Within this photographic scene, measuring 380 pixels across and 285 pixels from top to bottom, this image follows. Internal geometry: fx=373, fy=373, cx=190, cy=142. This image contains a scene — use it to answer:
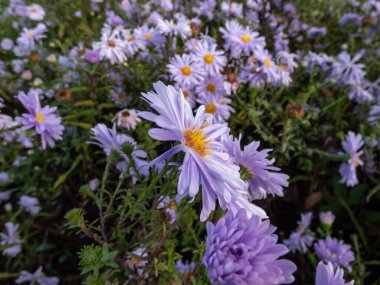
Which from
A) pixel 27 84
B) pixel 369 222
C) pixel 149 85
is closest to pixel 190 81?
pixel 149 85

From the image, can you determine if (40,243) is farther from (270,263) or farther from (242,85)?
(270,263)

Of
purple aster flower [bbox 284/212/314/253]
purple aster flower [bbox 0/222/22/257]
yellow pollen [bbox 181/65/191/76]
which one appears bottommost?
purple aster flower [bbox 0/222/22/257]

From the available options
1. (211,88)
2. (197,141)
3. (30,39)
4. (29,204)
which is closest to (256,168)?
(197,141)

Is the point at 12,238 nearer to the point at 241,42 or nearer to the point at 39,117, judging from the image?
the point at 39,117

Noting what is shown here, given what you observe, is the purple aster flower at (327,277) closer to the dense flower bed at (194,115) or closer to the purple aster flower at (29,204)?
the dense flower bed at (194,115)

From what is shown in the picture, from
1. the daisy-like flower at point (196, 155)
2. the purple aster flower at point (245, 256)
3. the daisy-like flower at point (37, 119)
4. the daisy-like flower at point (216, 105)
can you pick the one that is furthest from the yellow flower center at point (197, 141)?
the daisy-like flower at point (216, 105)

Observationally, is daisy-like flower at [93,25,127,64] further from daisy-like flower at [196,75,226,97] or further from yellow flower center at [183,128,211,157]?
yellow flower center at [183,128,211,157]

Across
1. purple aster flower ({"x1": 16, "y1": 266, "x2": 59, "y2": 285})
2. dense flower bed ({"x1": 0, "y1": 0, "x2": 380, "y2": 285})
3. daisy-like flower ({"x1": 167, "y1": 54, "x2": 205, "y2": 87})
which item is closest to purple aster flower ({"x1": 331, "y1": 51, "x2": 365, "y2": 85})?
dense flower bed ({"x1": 0, "y1": 0, "x2": 380, "y2": 285})
